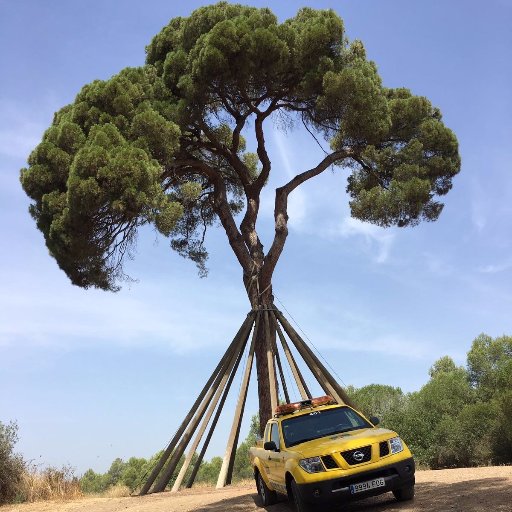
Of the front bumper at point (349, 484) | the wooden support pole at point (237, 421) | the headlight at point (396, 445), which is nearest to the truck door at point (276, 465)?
the front bumper at point (349, 484)

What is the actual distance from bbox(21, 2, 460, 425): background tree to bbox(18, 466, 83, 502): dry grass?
5509 mm

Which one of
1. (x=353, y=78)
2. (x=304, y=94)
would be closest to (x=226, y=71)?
(x=304, y=94)

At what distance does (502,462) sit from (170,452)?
1106cm

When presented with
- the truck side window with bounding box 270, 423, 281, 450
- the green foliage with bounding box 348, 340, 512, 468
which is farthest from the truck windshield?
the green foliage with bounding box 348, 340, 512, 468

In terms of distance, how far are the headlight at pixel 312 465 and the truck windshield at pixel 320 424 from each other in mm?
885

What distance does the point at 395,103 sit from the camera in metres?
18.6

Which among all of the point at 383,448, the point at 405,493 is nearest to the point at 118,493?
the point at 405,493

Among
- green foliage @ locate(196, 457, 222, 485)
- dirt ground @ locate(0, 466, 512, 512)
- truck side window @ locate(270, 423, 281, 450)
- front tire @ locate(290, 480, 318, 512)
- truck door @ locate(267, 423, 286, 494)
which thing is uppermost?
truck side window @ locate(270, 423, 281, 450)

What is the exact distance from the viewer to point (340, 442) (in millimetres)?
7047

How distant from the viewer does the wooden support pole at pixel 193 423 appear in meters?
14.2

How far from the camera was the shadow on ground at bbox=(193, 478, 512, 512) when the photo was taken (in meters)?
6.59

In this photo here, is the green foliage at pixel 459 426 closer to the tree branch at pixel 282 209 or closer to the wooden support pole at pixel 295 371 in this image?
the wooden support pole at pixel 295 371

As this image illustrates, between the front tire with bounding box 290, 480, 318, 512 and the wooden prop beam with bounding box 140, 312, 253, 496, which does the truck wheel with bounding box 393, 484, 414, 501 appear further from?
the wooden prop beam with bounding box 140, 312, 253, 496

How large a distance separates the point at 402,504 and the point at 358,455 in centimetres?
102
